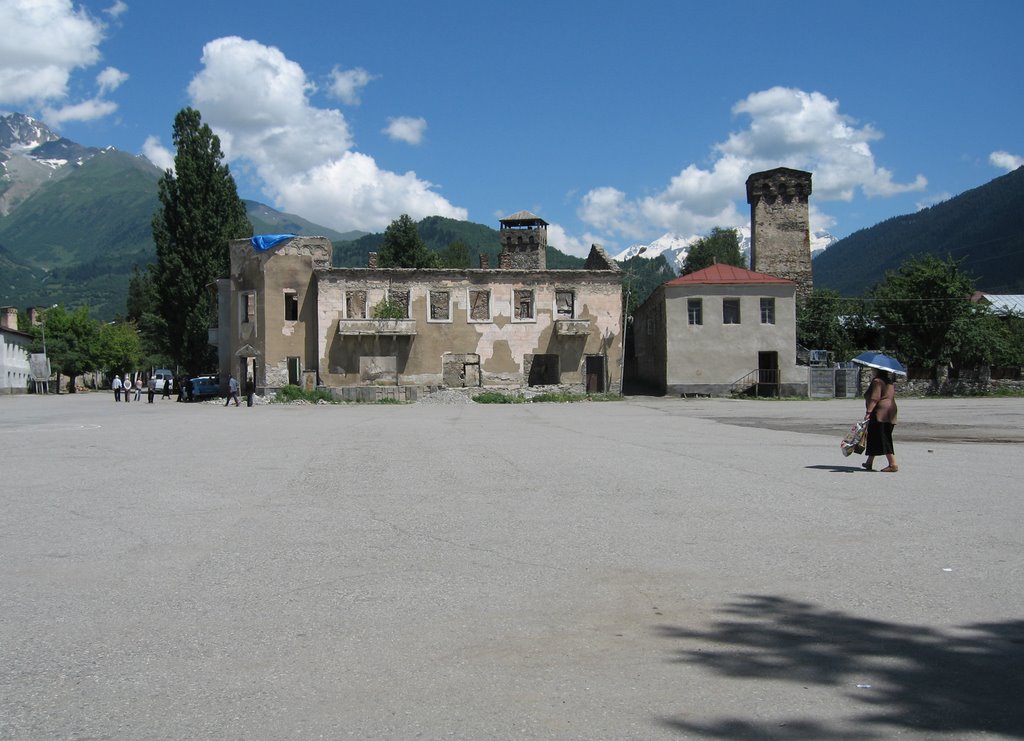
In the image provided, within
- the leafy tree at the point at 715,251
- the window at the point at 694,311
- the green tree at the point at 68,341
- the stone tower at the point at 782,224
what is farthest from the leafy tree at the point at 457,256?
the window at the point at 694,311

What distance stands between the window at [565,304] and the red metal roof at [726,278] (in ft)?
18.0

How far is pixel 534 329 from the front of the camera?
155 ft

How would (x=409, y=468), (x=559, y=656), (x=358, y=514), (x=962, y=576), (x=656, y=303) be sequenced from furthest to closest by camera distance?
1. (x=656, y=303)
2. (x=409, y=468)
3. (x=358, y=514)
4. (x=962, y=576)
5. (x=559, y=656)

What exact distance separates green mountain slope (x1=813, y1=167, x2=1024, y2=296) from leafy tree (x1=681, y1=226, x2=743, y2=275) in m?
55.8

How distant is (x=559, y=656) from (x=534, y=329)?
Result: 42.6 metres

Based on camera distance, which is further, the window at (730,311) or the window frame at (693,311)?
the window at (730,311)

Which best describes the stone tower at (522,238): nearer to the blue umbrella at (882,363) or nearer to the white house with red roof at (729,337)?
the white house with red roof at (729,337)

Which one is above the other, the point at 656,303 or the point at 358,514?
the point at 656,303

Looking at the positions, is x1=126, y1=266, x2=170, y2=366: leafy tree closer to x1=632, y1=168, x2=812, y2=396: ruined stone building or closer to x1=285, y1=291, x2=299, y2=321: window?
x1=285, y1=291, x2=299, y2=321: window

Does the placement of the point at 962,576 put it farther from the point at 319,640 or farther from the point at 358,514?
the point at 358,514

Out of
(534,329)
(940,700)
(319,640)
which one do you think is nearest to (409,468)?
(319,640)

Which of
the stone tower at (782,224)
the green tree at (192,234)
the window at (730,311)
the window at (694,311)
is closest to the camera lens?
the window at (694,311)

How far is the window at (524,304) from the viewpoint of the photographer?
155 ft

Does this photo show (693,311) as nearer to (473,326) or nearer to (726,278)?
(726,278)
